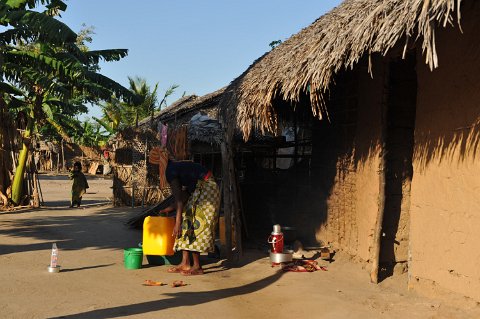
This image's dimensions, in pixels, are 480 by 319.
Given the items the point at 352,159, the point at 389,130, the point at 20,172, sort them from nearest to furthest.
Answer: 1. the point at 389,130
2. the point at 352,159
3. the point at 20,172

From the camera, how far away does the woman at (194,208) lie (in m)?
6.61

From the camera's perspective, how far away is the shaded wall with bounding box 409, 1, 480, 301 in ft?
14.9

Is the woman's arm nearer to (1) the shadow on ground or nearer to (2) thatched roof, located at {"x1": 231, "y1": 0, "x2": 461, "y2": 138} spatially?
(1) the shadow on ground

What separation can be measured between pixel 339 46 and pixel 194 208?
9.33 ft

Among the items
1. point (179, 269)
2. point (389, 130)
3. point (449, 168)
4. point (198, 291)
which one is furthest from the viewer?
point (179, 269)

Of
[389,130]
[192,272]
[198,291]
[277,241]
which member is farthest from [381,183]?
[192,272]

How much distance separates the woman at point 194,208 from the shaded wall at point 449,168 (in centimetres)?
255

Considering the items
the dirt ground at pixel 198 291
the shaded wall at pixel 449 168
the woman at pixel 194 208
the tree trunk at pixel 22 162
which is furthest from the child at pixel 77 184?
the shaded wall at pixel 449 168

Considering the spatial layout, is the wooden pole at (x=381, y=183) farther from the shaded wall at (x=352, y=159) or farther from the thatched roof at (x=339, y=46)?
the thatched roof at (x=339, y=46)

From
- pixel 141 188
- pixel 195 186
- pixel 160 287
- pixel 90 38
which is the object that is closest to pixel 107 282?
pixel 160 287

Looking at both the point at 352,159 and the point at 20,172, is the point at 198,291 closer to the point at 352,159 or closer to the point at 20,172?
the point at 352,159

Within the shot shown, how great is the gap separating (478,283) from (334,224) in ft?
10.7

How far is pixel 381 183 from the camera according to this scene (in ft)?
19.7

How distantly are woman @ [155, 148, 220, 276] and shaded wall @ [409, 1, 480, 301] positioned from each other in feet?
8.37
